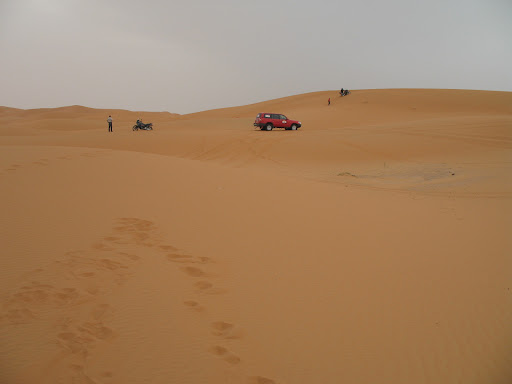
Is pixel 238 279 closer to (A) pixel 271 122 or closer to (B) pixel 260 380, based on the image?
(B) pixel 260 380

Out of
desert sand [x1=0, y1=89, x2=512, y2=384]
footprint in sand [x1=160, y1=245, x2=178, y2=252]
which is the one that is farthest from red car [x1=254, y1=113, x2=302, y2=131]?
footprint in sand [x1=160, y1=245, x2=178, y2=252]

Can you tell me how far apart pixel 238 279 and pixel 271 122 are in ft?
68.4

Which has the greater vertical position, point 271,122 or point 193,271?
point 271,122

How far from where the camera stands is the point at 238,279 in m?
3.25

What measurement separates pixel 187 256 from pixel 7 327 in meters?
1.65

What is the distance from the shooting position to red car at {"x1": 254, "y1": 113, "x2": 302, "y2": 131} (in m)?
23.1

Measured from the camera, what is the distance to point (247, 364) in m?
2.25

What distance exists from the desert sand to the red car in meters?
16.3

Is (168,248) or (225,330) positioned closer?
(225,330)

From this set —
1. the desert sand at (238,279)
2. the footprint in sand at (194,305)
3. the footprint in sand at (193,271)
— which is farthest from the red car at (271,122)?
the footprint in sand at (194,305)

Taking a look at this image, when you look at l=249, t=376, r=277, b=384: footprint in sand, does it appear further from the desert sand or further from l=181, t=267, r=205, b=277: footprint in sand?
l=181, t=267, r=205, b=277: footprint in sand

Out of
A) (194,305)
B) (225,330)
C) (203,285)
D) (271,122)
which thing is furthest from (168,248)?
(271,122)

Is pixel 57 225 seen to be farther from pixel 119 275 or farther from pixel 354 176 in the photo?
pixel 354 176

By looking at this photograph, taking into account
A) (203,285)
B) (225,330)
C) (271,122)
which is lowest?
(225,330)
